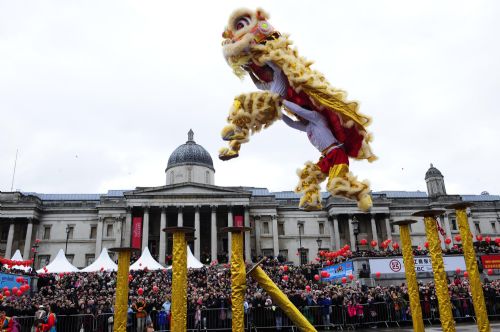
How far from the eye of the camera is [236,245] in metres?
6.64

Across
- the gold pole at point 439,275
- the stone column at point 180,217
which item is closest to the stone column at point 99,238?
the stone column at point 180,217

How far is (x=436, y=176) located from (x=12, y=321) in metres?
59.5

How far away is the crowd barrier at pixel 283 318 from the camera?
1585 centimetres

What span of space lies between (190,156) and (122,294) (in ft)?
160

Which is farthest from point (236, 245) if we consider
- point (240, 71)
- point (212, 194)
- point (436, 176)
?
point (436, 176)

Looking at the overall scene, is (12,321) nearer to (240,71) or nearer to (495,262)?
(240,71)

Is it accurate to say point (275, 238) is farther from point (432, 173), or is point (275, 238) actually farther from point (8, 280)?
point (8, 280)

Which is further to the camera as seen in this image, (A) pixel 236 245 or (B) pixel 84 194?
(B) pixel 84 194

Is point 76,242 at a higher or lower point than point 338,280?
higher

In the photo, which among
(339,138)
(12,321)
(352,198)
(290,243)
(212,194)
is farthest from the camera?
(290,243)

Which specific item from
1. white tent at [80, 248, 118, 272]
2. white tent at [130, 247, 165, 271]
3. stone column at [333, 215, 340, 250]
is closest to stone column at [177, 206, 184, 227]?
white tent at [130, 247, 165, 271]

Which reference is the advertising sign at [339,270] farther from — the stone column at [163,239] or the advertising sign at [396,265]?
the stone column at [163,239]

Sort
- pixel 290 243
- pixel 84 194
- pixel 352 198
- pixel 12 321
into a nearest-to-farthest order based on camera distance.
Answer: pixel 352 198 → pixel 12 321 → pixel 290 243 → pixel 84 194

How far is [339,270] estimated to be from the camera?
27.2 meters
